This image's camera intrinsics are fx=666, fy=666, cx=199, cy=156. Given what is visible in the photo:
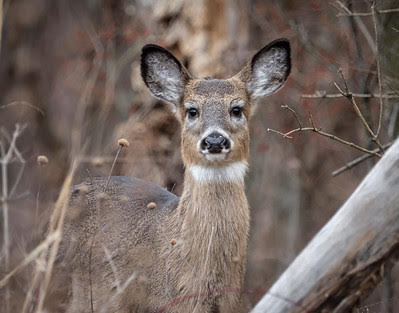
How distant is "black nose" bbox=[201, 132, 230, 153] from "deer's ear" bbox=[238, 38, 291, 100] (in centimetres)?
98

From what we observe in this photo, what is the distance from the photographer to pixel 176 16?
874cm

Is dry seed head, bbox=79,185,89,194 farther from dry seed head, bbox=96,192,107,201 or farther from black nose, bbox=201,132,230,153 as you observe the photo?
black nose, bbox=201,132,230,153

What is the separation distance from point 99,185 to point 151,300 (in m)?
1.21

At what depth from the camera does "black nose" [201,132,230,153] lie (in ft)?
16.4

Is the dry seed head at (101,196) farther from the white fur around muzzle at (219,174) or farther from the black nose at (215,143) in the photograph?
the black nose at (215,143)

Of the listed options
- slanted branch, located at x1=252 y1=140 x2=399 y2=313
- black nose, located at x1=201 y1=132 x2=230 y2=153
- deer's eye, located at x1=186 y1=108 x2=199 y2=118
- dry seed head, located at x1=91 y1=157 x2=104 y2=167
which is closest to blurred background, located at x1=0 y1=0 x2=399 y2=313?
dry seed head, located at x1=91 y1=157 x2=104 y2=167

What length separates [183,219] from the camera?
5152 millimetres

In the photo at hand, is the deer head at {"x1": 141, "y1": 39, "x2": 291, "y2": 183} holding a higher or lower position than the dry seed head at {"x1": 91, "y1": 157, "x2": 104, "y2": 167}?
higher

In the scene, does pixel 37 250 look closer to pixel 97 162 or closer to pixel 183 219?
pixel 97 162

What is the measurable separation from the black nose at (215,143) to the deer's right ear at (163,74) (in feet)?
3.10

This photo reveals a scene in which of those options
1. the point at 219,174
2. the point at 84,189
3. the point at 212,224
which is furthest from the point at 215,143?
the point at 84,189

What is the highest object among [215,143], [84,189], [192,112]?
[192,112]

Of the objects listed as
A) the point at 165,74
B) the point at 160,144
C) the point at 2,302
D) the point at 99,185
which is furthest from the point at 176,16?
the point at 2,302

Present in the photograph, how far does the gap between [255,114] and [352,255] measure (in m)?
6.32
